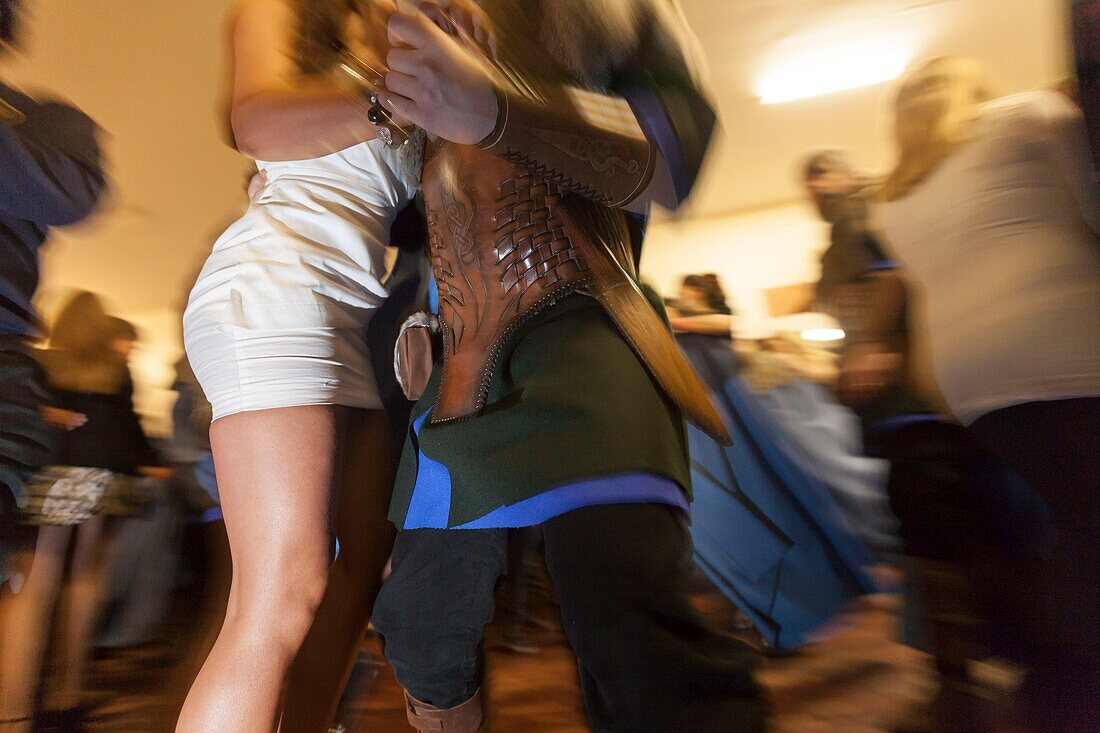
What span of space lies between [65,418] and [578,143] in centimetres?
75

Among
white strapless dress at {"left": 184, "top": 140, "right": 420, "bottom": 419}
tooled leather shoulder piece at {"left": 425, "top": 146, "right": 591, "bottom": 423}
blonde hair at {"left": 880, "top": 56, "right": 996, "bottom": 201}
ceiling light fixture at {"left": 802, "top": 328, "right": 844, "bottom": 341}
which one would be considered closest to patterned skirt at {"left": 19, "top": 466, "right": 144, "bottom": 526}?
white strapless dress at {"left": 184, "top": 140, "right": 420, "bottom": 419}

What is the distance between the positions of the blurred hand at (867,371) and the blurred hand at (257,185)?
58 centimetres

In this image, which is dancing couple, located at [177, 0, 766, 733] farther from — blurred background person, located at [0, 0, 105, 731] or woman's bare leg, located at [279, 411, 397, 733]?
blurred background person, located at [0, 0, 105, 731]

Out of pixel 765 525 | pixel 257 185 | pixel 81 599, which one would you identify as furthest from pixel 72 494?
pixel 765 525

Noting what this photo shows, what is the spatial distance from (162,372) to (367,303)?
43cm

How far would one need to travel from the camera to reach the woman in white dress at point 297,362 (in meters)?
0.54

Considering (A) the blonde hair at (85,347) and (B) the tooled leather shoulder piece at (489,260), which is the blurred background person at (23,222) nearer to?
(A) the blonde hair at (85,347)

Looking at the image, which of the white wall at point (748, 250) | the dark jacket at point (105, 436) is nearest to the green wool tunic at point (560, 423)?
the white wall at point (748, 250)

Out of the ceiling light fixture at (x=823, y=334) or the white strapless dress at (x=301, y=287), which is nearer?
the white strapless dress at (x=301, y=287)

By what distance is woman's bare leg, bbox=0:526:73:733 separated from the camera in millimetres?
796

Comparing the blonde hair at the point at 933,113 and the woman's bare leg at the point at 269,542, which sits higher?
the blonde hair at the point at 933,113

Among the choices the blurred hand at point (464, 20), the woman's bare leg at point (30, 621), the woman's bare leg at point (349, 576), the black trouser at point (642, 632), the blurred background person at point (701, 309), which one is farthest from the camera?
the woman's bare leg at point (30, 621)

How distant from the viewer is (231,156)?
855 millimetres

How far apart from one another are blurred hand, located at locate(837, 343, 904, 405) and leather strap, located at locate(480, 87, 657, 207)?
326 millimetres
